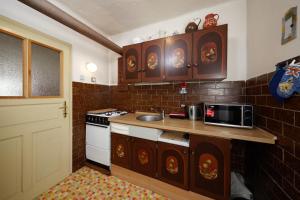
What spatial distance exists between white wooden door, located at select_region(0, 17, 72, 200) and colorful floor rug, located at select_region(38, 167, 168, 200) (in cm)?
15

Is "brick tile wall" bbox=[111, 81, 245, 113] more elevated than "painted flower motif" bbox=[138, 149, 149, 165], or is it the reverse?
"brick tile wall" bbox=[111, 81, 245, 113]

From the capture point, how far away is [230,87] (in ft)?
5.36

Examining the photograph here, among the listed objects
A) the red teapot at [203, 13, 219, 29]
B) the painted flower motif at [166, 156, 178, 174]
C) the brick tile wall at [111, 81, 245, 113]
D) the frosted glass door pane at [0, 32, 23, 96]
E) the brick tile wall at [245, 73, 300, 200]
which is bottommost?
the painted flower motif at [166, 156, 178, 174]

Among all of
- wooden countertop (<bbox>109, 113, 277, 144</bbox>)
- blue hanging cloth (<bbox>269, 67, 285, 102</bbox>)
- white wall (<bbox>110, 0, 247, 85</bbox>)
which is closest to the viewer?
blue hanging cloth (<bbox>269, 67, 285, 102</bbox>)

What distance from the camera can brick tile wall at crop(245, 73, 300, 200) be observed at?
74cm

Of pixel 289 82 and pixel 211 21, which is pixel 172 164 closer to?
pixel 289 82

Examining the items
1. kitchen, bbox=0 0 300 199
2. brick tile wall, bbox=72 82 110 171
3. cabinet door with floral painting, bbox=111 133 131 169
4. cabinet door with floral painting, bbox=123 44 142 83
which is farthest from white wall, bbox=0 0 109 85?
cabinet door with floral painting, bbox=111 133 131 169

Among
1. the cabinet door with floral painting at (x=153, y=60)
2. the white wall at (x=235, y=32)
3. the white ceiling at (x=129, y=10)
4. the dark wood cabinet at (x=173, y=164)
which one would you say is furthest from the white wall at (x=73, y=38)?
the white wall at (x=235, y=32)

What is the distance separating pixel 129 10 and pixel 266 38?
5.67ft

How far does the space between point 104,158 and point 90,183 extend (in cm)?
34

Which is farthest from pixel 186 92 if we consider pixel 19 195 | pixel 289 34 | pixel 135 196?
pixel 19 195

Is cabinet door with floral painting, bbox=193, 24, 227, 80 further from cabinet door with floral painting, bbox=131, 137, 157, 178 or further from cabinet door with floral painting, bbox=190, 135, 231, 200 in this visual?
cabinet door with floral painting, bbox=131, 137, 157, 178

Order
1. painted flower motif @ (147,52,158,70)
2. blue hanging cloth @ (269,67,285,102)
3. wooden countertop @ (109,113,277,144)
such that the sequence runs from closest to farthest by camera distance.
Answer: blue hanging cloth @ (269,67,285,102) < wooden countertop @ (109,113,277,144) < painted flower motif @ (147,52,158,70)

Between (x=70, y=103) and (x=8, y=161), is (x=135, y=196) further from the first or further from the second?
(x=70, y=103)
